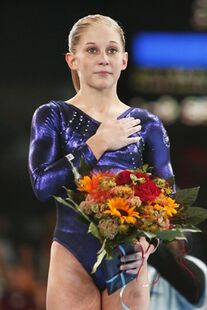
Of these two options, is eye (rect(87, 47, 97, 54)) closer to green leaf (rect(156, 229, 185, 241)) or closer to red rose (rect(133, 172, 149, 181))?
red rose (rect(133, 172, 149, 181))

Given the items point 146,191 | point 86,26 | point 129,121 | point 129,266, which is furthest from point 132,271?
point 86,26

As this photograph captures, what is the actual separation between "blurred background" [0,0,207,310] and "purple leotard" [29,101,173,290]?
191 inches

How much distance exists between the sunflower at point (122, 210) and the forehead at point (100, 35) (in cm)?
68

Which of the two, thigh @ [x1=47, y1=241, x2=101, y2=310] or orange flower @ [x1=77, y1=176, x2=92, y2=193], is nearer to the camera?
orange flower @ [x1=77, y1=176, x2=92, y2=193]

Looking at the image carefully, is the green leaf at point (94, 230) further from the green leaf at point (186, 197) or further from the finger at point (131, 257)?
the green leaf at point (186, 197)

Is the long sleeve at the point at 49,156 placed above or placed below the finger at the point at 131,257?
above

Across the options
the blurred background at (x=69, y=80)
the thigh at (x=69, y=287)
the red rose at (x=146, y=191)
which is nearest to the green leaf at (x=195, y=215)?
the red rose at (x=146, y=191)

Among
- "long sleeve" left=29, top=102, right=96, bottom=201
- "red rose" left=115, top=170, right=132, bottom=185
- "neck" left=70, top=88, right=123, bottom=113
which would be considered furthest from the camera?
"neck" left=70, top=88, right=123, bottom=113

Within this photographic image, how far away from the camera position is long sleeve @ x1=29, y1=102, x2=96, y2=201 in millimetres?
3785

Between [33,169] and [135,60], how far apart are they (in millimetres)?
5704

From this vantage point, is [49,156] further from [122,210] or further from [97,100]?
[122,210]

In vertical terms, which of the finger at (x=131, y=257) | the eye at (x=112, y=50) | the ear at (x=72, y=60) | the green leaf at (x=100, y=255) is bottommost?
the finger at (x=131, y=257)

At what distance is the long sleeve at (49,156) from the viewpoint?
12.4 ft

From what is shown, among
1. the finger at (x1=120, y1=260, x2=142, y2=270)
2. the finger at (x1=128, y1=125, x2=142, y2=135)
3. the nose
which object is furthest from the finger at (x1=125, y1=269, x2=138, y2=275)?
the nose
